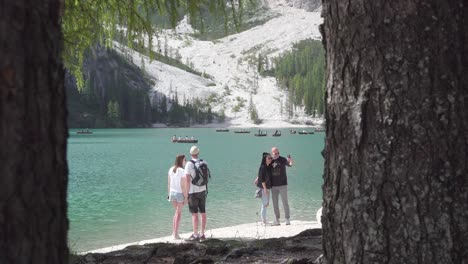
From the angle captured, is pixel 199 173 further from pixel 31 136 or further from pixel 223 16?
pixel 31 136

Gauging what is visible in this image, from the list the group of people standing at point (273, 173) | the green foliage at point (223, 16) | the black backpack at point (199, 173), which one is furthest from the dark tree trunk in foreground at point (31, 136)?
the group of people standing at point (273, 173)

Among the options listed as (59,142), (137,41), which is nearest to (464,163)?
(59,142)

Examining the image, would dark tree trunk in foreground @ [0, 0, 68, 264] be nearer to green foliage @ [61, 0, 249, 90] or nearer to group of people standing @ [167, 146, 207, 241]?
green foliage @ [61, 0, 249, 90]

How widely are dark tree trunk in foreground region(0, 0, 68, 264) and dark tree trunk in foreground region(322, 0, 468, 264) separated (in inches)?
55.3

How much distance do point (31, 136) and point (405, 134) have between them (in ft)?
5.17

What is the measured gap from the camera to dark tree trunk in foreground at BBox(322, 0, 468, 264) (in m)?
2.18

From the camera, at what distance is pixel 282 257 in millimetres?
4488

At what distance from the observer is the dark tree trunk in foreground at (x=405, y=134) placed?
218 cm

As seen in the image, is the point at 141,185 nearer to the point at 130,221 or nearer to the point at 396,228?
the point at 130,221

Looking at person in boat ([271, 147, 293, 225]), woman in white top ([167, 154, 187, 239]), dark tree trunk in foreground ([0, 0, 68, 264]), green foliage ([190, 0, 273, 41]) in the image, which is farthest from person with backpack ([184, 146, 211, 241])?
dark tree trunk in foreground ([0, 0, 68, 264])

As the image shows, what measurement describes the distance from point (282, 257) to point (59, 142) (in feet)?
11.4

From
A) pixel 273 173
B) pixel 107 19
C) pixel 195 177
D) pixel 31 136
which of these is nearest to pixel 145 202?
pixel 273 173

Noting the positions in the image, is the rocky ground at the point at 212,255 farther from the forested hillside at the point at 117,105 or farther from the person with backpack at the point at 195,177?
the forested hillside at the point at 117,105

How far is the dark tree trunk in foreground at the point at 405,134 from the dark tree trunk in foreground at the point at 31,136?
4.61 feet
